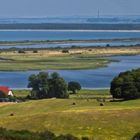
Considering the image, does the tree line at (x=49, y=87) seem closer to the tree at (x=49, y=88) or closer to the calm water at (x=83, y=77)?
the tree at (x=49, y=88)

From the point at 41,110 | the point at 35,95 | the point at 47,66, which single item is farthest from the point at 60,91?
the point at 47,66

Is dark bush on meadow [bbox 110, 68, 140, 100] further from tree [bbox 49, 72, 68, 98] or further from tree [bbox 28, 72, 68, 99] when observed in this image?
tree [bbox 28, 72, 68, 99]

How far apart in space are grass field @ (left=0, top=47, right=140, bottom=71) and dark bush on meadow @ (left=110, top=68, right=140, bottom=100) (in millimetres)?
43490

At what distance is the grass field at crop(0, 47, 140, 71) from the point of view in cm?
9422

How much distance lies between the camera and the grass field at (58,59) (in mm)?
94225

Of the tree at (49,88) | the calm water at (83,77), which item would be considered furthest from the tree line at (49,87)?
the calm water at (83,77)

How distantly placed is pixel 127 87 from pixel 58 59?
212 feet

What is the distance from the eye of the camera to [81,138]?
86.5 feet

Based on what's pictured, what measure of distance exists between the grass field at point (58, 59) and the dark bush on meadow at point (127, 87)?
43490 millimetres

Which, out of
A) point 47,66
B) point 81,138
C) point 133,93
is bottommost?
point 81,138

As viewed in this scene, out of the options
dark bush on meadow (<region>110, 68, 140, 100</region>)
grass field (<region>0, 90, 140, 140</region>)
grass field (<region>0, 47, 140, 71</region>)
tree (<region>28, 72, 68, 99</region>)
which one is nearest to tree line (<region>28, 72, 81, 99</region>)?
tree (<region>28, 72, 68, 99</region>)

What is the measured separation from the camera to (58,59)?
10981 cm

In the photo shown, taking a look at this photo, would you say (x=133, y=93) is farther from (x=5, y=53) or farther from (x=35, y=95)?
(x=5, y=53)

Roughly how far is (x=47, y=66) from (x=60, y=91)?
38.0 m
